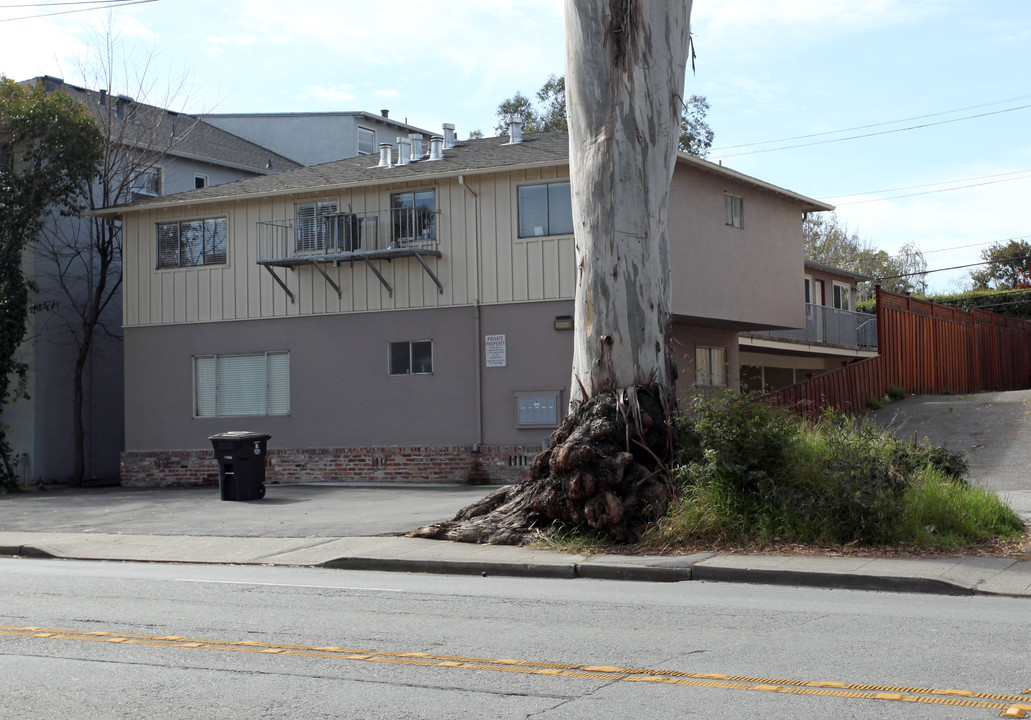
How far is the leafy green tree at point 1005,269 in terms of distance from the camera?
55406 mm

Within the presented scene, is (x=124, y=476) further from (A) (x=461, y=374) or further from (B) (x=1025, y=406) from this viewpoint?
(B) (x=1025, y=406)

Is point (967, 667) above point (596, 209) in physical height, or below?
below

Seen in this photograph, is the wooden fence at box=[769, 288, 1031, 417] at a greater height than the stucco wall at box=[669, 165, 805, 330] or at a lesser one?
lesser

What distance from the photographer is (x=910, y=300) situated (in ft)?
→ 94.6

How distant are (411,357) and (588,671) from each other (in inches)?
677

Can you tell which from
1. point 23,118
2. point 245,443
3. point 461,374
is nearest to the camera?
point 245,443

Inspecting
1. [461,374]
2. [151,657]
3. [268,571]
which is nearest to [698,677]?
[151,657]

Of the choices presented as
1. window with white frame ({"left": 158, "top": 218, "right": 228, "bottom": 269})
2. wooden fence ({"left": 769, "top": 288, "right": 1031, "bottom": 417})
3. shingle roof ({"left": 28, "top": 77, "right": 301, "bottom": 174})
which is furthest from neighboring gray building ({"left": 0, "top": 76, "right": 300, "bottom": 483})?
wooden fence ({"left": 769, "top": 288, "right": 1031, "bottom": 417})

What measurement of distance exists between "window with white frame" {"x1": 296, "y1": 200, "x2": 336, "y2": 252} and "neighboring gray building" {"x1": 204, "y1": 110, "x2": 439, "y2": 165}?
13854mm

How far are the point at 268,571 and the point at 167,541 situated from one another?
11.5ft

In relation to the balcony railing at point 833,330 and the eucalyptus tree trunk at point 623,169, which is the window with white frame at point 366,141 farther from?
the eucalyptus tree trunk at point 623,169

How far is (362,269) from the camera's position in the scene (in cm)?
2378

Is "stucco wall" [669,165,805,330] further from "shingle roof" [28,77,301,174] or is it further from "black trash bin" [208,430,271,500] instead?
"shingle roof" [28,77,301,174]

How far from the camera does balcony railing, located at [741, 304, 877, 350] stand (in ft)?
105
